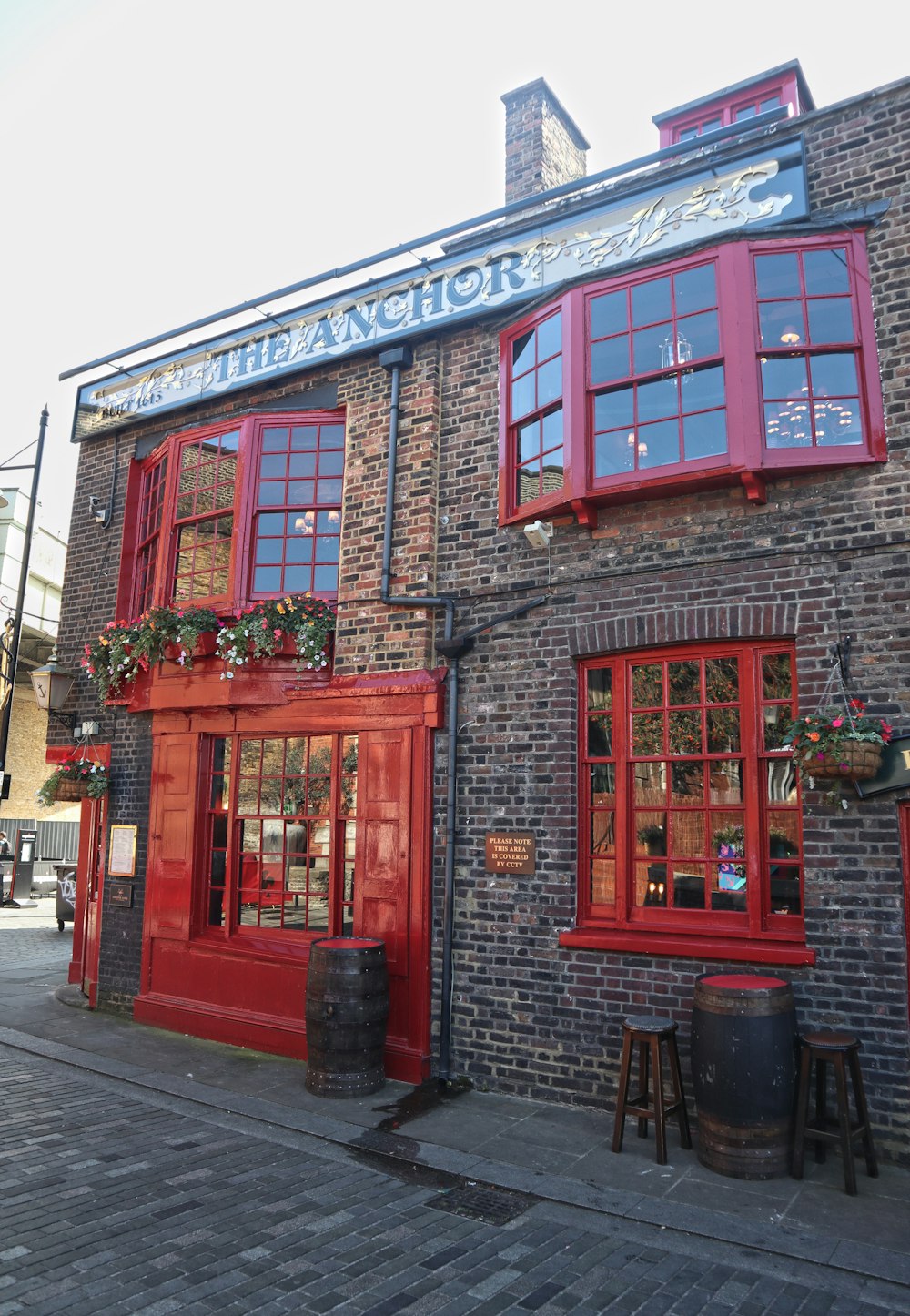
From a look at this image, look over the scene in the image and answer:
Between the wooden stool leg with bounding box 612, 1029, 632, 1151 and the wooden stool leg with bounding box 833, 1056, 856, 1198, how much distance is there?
1.23 meters

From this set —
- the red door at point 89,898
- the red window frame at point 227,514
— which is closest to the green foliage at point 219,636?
the red window frame at point 227,514

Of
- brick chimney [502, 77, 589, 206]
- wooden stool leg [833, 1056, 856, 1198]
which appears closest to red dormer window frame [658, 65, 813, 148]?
brick chimney [502, 77, 589, 206]

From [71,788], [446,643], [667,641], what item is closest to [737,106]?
[667,641]

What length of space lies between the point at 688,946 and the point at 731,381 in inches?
160

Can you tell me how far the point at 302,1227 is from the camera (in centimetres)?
483

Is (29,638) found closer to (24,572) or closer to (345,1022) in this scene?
(24,572)

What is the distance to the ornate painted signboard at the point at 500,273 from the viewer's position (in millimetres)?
7047

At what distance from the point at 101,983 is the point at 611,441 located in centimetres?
801

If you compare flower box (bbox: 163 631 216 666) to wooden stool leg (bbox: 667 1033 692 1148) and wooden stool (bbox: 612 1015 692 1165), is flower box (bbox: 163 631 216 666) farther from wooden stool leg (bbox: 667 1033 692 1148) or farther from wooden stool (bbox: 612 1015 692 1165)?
wooden stool leg (bbox: 667 1033 692 1148)

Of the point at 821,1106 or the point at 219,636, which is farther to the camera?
the point at 219,636

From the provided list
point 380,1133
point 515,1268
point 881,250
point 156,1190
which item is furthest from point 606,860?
point 881,250

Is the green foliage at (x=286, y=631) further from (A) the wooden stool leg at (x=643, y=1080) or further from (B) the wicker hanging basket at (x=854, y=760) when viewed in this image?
(B) the wicker hanging basket at (x=854, y=760)

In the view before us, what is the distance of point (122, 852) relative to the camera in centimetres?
1036

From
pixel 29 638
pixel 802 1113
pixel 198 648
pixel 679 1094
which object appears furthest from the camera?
pixel 29 638
